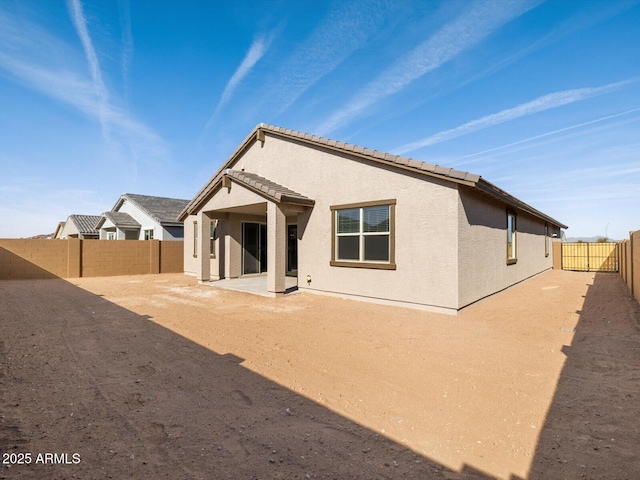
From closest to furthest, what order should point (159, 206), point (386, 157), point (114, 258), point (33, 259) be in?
point (386, 157), point (33, 259), point (114, 258), point (159, 206)

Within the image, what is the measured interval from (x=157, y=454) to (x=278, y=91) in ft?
49.4

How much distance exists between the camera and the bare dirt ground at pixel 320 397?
2547mm

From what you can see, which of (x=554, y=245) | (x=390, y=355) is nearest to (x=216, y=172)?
(x=390, y=355)

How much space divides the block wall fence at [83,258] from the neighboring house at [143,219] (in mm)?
3611

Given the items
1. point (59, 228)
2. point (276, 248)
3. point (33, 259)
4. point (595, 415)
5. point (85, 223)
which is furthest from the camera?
point (59, 228)

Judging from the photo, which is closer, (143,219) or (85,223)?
(143,219)

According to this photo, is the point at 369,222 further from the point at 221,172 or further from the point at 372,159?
the point at 221,172

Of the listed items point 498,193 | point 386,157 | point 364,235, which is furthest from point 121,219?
point 498,193

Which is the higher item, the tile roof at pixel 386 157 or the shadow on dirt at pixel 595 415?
the tile roof at pixel 386 157

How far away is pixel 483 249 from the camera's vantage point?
31.2ft

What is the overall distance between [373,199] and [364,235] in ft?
3.72

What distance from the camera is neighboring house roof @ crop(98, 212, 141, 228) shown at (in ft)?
82.1

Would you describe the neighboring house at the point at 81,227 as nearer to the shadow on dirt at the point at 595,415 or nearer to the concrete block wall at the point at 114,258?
the concrete block wall at the point at 114,258

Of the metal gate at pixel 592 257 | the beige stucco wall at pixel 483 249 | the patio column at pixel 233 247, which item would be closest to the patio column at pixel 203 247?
the patio column at pixel 233 247
